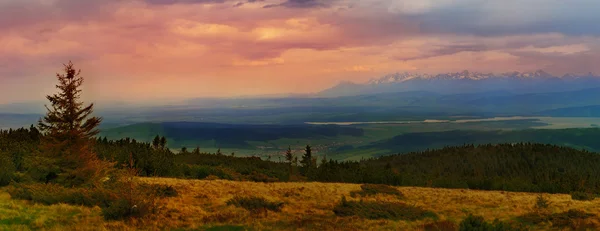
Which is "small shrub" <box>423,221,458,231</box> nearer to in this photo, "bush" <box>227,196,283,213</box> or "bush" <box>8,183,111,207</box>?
"bush" <box>227,196,283,213</box>

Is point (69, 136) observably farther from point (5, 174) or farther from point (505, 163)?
point (505, 163)

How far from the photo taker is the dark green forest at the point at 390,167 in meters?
58.4

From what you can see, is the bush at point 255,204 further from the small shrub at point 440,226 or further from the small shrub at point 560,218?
the small shrub at point 560,218

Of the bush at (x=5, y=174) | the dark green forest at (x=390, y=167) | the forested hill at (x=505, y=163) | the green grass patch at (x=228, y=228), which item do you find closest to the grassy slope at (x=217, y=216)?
the green grass patch at (x=228, y=228)

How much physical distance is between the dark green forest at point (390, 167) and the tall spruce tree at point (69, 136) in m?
1.53

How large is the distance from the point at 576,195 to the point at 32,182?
4509cm

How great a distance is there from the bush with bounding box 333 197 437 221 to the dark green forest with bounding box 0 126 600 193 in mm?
20351

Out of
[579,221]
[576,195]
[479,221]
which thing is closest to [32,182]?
[479,221]

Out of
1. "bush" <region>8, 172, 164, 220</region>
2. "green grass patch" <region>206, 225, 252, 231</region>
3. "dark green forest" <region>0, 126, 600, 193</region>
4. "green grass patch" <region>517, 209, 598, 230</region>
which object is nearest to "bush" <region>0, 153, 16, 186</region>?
"dark green forest" <region>0, 126, 600, 193</region>

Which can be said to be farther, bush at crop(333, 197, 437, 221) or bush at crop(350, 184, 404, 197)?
bush at crop(350, 184, 404, 197)

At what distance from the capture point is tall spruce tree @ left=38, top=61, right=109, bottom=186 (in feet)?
90.8

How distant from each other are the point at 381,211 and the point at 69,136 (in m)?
21.2

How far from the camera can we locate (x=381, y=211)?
24.9 m

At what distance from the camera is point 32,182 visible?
28.6 metres
